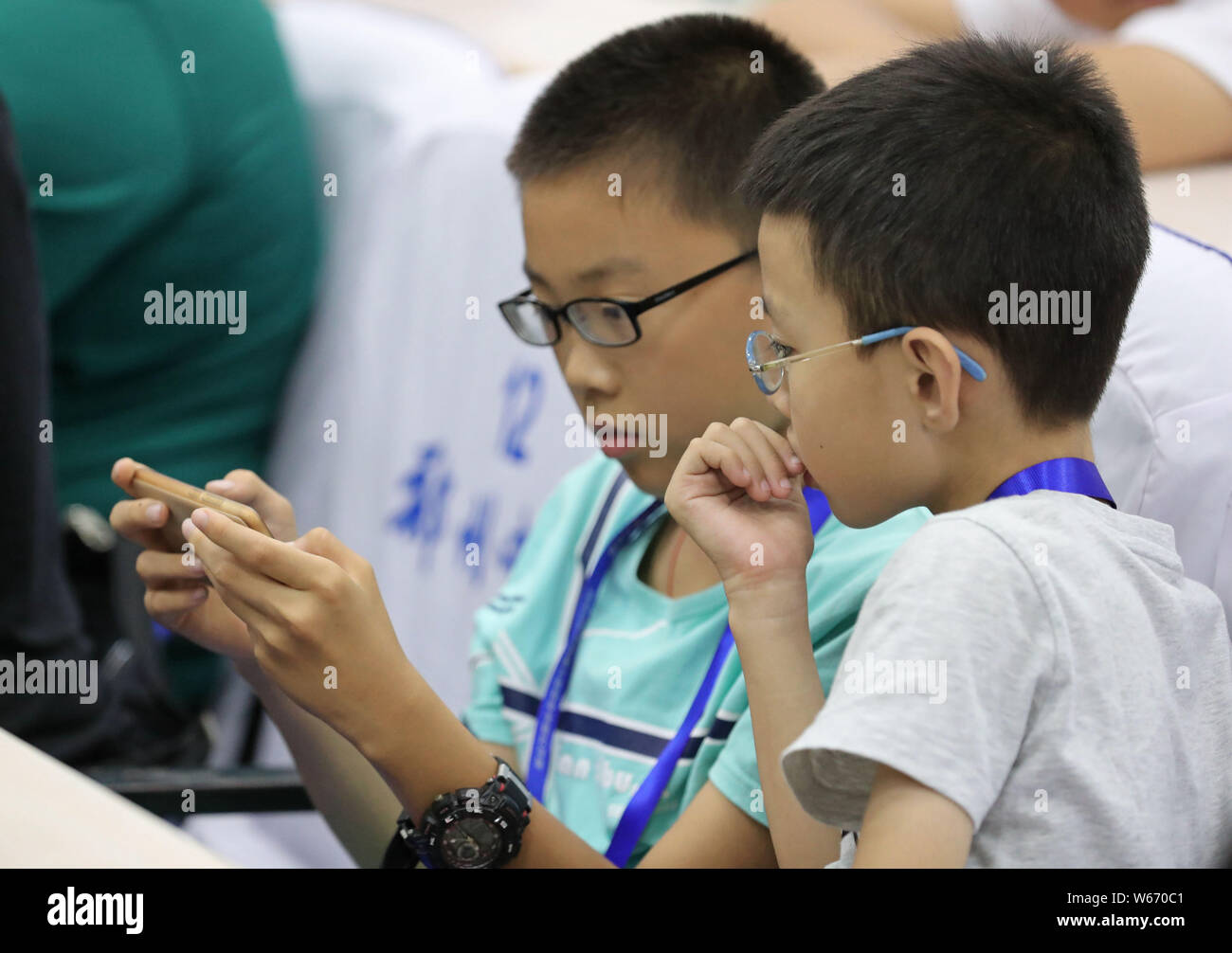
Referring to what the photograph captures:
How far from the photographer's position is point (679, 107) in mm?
1083

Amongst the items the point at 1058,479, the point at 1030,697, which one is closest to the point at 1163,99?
the point at 1058,479

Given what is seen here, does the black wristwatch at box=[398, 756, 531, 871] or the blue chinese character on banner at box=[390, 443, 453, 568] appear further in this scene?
the blue chinese character on banner at box=[390, 443, 453, 568]

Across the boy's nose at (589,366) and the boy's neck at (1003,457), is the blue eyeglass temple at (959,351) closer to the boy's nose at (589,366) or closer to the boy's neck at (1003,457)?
the boy's neck at (1003,457)

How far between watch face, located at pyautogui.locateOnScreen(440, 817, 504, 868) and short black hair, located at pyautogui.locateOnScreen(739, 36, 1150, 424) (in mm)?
388

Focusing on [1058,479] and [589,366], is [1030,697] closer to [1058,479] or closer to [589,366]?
[1058,479]

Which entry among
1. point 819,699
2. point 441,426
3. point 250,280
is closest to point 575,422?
point 441,426

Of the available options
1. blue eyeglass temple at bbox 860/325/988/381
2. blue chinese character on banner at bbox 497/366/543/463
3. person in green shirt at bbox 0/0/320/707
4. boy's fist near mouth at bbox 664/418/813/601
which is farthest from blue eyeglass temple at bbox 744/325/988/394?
person in green shirt at bbox 0/0/320/707

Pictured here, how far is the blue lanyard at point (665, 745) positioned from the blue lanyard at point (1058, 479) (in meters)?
0.20

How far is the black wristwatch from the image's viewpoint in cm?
88

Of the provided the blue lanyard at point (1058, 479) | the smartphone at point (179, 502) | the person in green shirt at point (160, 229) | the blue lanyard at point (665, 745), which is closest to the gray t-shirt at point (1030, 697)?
the blue lanyard at point (1058, 479)

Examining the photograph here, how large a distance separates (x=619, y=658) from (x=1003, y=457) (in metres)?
0.40

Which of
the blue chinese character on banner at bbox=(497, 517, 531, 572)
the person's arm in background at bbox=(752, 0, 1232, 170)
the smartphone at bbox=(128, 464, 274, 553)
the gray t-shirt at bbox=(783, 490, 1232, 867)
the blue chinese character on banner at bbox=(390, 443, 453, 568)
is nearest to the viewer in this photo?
the gray t-shirt at bbox=(783, 490, 1232, 867)

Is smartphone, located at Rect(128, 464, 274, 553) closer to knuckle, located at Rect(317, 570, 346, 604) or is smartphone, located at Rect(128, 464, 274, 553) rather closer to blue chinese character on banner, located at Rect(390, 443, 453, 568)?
knuckle, located at Rect(317, 570, 346, 604)

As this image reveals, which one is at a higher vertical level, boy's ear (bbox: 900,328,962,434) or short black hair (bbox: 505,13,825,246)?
short black hair (bbox: 505,13,825,246)
